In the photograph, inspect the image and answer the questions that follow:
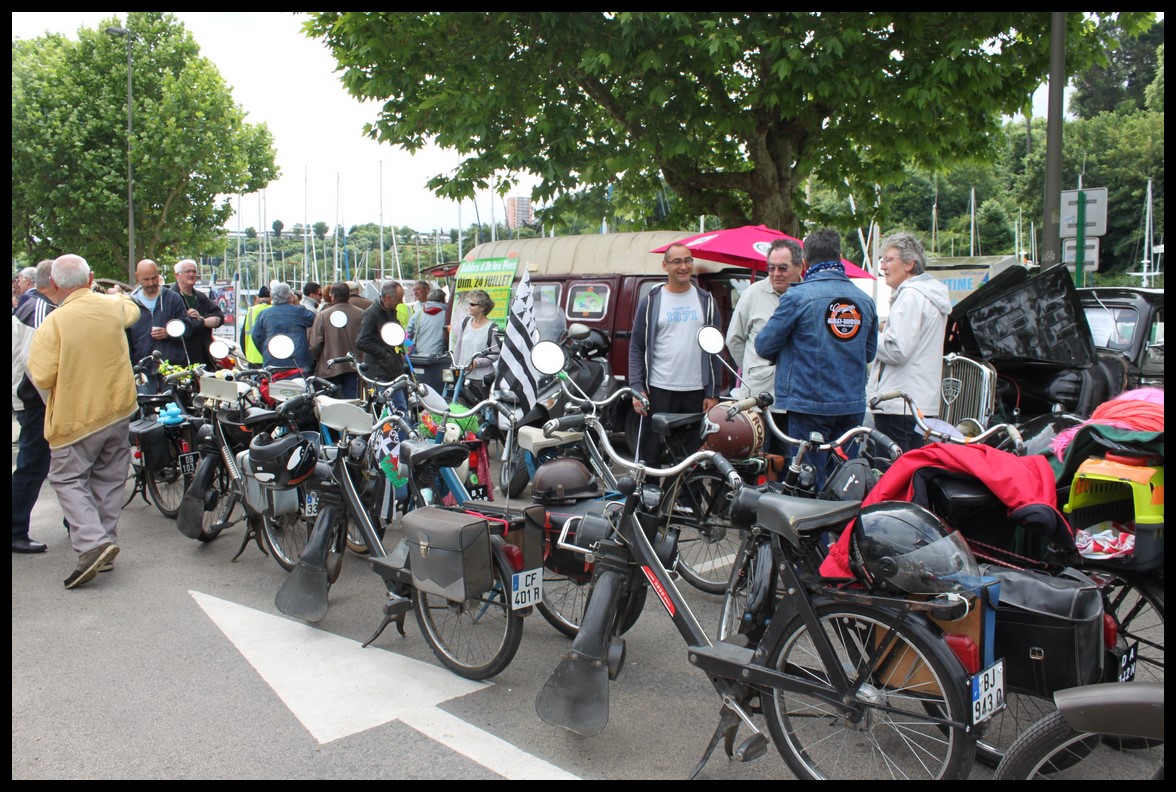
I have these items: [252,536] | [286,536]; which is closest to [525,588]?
[286,536]

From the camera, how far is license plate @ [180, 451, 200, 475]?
6.64 m

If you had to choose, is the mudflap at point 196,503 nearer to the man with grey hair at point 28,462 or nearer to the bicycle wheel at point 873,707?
the man with grey hair at point 28,462

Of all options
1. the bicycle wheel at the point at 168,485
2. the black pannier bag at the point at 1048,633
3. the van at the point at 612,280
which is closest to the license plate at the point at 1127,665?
the black pannier bag at the point at 1048,633

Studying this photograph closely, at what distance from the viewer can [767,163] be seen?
40.3ft

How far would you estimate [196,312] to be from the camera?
8750 mm

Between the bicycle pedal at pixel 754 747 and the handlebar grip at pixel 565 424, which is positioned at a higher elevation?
the handlebar grip at pixel 565 424

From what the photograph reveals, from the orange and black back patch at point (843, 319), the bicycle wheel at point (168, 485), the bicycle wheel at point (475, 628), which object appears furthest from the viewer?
the bicycle wheel at point (168, 485)

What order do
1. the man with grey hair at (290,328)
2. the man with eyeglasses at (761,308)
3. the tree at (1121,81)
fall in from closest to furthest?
the man with eyeglasses at (761,308)
the man with grey hair at (290,328)
the tree at (1121,81)

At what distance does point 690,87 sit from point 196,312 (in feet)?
20.7

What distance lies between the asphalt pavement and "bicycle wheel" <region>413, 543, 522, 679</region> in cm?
9

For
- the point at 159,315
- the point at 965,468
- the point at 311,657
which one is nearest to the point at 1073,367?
the point at 965,468

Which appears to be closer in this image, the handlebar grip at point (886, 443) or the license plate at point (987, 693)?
the license plate at point (987, 693)

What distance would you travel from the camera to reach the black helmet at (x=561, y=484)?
4113 millimetres

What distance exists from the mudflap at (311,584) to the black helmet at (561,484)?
1.29 metres
